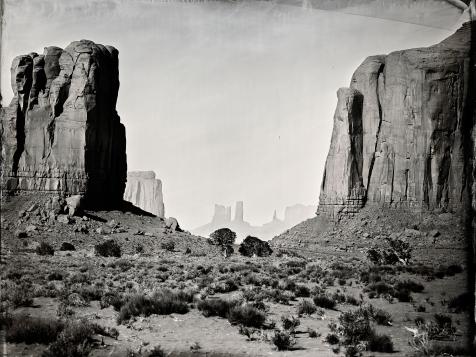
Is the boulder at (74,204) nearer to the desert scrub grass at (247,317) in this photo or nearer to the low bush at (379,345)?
the desert scrub grass at (247,317)

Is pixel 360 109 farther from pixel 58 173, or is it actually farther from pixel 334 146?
pixel 58 173

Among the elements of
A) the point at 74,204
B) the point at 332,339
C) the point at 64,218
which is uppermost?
the point at 74,204

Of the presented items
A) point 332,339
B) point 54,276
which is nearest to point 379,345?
point 332,339

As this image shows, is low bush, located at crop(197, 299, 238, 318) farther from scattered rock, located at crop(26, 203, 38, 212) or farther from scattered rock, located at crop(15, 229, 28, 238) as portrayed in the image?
scattered rock, located at crop(26, 203, 38, 212)

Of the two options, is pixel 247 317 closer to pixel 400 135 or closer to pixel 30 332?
pixel 30 332

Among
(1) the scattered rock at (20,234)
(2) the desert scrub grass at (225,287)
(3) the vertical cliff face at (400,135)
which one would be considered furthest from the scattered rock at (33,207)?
(3) the vertical cliff face at (400,135)

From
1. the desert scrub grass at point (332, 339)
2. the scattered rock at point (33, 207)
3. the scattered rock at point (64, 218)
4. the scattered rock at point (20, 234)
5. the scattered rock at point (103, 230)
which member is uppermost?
the scattered rock at point (33, 207)

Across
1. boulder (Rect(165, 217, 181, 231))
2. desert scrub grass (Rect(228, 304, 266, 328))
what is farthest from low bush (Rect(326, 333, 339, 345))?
boulder (Rect(165, 217, 181, 231))
